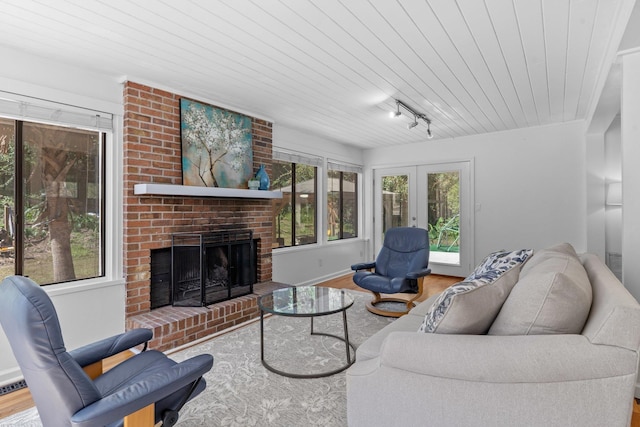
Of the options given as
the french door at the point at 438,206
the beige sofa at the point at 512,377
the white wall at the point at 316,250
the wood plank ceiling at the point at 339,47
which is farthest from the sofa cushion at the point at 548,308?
the french door at the point at 438,206

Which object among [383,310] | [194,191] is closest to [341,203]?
[383,310]

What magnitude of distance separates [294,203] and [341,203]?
1.26 metres

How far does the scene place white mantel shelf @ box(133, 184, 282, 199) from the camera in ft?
9.51

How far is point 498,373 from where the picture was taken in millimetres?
1234

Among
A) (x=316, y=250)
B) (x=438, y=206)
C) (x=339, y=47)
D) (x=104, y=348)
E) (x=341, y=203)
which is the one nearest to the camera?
(x=104, y=348)

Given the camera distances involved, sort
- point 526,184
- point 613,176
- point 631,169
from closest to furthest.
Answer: point 631,169, point 613,176, point 526,184

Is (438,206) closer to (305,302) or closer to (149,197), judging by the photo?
(305,302)

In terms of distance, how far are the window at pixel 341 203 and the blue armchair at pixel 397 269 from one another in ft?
5.56


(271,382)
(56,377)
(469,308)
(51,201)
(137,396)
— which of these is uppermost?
(51,201)

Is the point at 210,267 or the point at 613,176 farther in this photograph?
the point at 613,176

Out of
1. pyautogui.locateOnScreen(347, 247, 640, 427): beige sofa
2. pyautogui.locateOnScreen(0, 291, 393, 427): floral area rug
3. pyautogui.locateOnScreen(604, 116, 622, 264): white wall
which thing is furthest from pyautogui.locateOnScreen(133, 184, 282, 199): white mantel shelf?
Answer: pyautogui.locateOnScreen(604, 116, 622, 264): white wall

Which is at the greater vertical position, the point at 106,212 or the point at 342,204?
the point at 342,204

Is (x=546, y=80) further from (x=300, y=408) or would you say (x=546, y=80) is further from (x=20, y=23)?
(x=20, y=23)

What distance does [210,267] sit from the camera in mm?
3506
